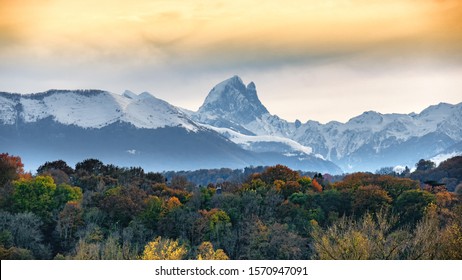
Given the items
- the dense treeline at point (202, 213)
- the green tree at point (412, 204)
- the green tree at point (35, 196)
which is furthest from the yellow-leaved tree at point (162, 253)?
Answer: the green tree at point (412, 204)

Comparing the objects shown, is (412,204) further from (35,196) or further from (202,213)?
(35,196)

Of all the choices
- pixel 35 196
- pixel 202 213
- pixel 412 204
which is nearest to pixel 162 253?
pixel 202 213

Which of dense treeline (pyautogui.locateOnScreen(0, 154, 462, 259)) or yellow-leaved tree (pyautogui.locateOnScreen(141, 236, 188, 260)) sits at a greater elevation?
dense treeline (pyautogui.locateOnScreen(0, 154, 462, 259))

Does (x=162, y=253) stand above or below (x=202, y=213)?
below

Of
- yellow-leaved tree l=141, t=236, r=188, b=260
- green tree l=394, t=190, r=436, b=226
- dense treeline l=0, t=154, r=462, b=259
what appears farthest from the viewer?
green tree l=394, t=190, r=436, b=226

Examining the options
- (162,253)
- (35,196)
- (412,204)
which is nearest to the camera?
(162,253)

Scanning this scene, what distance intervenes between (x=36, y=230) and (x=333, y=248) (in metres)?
31.4

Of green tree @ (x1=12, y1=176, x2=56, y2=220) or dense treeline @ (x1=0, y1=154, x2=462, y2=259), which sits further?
green tree @ (x1=12, y1=176, x2=56, y2=220)

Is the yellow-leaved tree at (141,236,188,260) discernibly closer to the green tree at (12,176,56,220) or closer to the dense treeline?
the dense treeline

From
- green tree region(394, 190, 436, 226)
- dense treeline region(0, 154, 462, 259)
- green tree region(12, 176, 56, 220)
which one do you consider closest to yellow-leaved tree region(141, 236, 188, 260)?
dense treeline region(0, 154, 462, 259)

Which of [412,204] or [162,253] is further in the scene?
[412,204]
